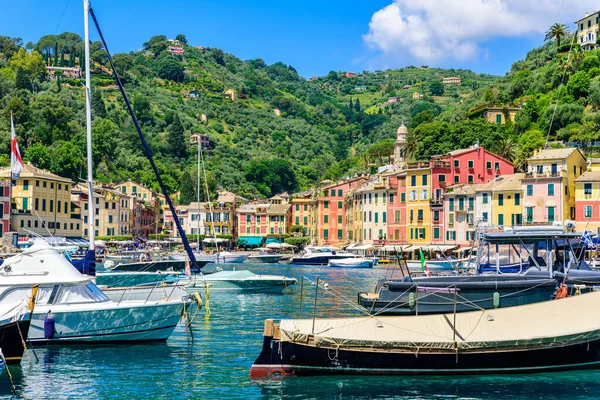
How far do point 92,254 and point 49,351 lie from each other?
7225 millimetres

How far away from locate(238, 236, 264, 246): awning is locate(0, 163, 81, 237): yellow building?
32.5 metres

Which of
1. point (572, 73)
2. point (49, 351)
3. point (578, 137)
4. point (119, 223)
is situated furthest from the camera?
point (119, 223)

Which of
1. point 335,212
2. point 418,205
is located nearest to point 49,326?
point 418,205

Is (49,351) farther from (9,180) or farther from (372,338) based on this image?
(9,180)

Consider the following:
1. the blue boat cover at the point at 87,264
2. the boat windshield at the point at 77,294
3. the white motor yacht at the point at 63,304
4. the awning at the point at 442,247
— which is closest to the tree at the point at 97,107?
the awning at the point at 442,247

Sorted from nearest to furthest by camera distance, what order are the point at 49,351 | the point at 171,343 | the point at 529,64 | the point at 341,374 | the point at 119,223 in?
the point at 341,374 < the point at 49,351 < the point at 171,343 < the point at 119,223 < the point at 529,64

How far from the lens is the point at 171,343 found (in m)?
27.5

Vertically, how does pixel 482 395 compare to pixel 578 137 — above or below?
below

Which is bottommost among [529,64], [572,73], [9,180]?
[9,180]

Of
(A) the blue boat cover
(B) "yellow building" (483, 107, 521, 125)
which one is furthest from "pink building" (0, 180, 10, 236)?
(B) "yellow building" (483, 107, 521, 125)

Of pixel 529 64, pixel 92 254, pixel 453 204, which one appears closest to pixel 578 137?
pixel 453 204

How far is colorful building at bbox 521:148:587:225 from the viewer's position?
77.6 m

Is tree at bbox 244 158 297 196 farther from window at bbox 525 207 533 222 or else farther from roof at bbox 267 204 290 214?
window at bbox 525 207 533 222

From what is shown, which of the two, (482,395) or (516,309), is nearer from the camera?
(482,395)
